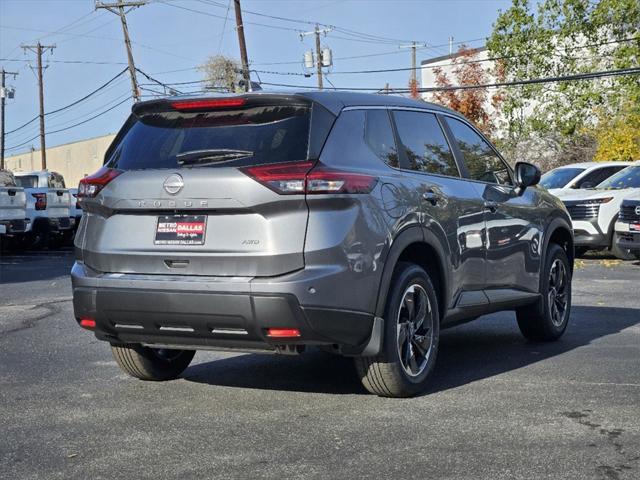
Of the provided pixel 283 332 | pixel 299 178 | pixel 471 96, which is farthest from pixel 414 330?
pixel 471 96

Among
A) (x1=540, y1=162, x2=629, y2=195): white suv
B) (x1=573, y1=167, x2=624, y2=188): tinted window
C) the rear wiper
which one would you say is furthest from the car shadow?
(x1=573, y1=167, x2=624, y2=188): tinted window

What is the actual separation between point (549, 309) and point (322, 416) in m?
3.34

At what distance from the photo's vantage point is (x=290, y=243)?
19.0ft

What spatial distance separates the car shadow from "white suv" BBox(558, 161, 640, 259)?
8.92 m

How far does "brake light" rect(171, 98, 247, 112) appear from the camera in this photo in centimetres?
621

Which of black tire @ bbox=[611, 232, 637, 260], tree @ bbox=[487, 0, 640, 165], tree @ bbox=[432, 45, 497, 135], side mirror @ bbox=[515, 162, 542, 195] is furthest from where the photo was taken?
tree @ bbox=[432, 45, 497, 135]

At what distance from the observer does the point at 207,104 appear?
6309 mm

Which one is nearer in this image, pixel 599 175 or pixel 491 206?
pixel 491 206

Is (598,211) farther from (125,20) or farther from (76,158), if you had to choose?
(76,158)

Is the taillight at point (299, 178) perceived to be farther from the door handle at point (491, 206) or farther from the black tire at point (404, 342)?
the door handle at point (491, 206)

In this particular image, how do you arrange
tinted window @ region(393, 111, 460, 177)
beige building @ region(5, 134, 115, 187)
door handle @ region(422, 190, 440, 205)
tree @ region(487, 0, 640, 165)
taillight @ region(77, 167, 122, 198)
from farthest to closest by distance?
beige building @ region(5, 134, 115, 187), tree @ region(487, 0, 640, 165), tinted window @ region(393, 111, 460, 177), door handle @ region(422, 190, 440, 205), taillight @ region(77, 167, 122, 198)

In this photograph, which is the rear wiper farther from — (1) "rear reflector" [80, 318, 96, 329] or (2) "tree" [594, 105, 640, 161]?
(2) "tree" [594, 105, 640, 161]

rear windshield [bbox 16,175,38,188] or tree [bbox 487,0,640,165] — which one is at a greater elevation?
tree [bbox 487,0,640,165]

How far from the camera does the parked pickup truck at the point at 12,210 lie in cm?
2370
